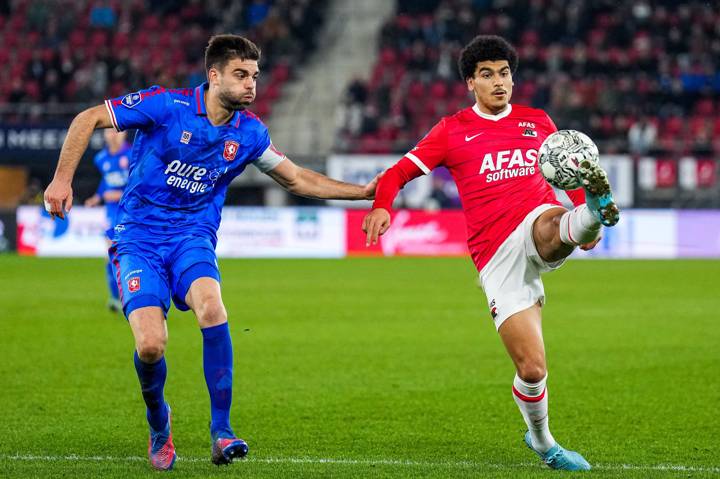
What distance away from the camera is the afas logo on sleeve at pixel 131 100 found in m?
6.20

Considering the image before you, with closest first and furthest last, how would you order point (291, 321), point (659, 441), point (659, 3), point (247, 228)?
point (659, 441) → point (291, 321) → point (247, 228) → point (659, 3)

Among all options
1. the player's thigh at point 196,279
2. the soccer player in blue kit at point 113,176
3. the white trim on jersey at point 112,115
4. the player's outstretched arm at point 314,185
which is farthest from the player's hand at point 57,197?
the soccer player in blue kit at point 113,176

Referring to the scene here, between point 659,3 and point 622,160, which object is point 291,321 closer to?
point 622,160

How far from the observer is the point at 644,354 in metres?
11.4

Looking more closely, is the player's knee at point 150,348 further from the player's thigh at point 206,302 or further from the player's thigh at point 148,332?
the player's thigh at point 206,302

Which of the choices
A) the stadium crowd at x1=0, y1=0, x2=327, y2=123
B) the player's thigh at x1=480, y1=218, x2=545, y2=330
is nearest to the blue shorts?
the player's thigh at x1=480, y1=218, x2=545, y2=330

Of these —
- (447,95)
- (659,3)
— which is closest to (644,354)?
(447,95)

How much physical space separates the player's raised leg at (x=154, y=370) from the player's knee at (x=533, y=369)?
6.04 ft

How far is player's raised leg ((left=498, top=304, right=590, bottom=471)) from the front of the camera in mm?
6078

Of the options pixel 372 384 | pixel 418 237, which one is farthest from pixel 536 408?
pixel 418 237

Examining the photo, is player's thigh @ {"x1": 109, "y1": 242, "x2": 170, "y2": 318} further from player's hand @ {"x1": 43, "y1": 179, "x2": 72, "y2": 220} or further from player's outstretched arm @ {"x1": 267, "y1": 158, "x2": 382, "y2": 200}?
player's outstretched arm @ {"x1": 267, "y1": 158, "x2": 382, "y2": 200}

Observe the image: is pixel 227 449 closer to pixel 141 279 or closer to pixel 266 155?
pixel 141 279

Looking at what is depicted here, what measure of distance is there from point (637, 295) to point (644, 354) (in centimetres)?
634

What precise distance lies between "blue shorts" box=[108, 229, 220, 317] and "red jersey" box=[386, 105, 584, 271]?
130 centimetres
